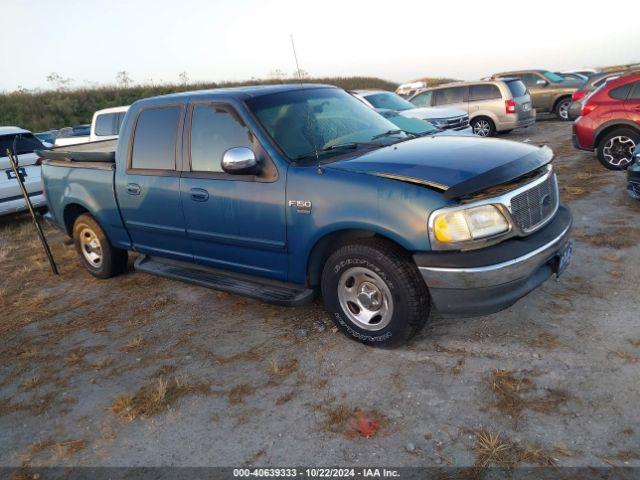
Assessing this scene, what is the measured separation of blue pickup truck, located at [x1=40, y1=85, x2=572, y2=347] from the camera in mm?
3076

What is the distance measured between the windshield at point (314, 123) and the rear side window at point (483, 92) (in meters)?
10.7

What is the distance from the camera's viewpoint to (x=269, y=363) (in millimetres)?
3592

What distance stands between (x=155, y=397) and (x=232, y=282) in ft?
3.96

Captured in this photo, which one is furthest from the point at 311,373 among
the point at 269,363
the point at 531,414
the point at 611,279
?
the point at 611,279

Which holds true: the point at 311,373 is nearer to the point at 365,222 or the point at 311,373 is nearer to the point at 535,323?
the point at 365,222

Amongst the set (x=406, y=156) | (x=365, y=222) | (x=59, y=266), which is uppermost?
(x=406, y=156)

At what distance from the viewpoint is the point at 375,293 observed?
136 inches

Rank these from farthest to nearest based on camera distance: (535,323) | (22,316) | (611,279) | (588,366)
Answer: (22,316) → (611,279) → (535,323) → (588,366)

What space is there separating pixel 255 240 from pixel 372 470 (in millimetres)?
1950

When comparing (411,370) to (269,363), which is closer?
(411,370)

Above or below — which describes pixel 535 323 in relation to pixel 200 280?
below

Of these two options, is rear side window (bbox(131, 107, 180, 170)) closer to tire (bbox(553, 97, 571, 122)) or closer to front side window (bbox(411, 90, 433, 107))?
front side window (bbox(411, 90, 433, 107))

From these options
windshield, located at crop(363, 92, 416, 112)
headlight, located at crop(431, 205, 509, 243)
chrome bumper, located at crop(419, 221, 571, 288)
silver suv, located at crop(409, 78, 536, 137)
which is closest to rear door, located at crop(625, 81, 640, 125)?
windshield, located at crop(363, 92, 416, 112)

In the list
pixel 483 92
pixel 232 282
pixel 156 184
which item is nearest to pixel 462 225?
pixel 232 282
